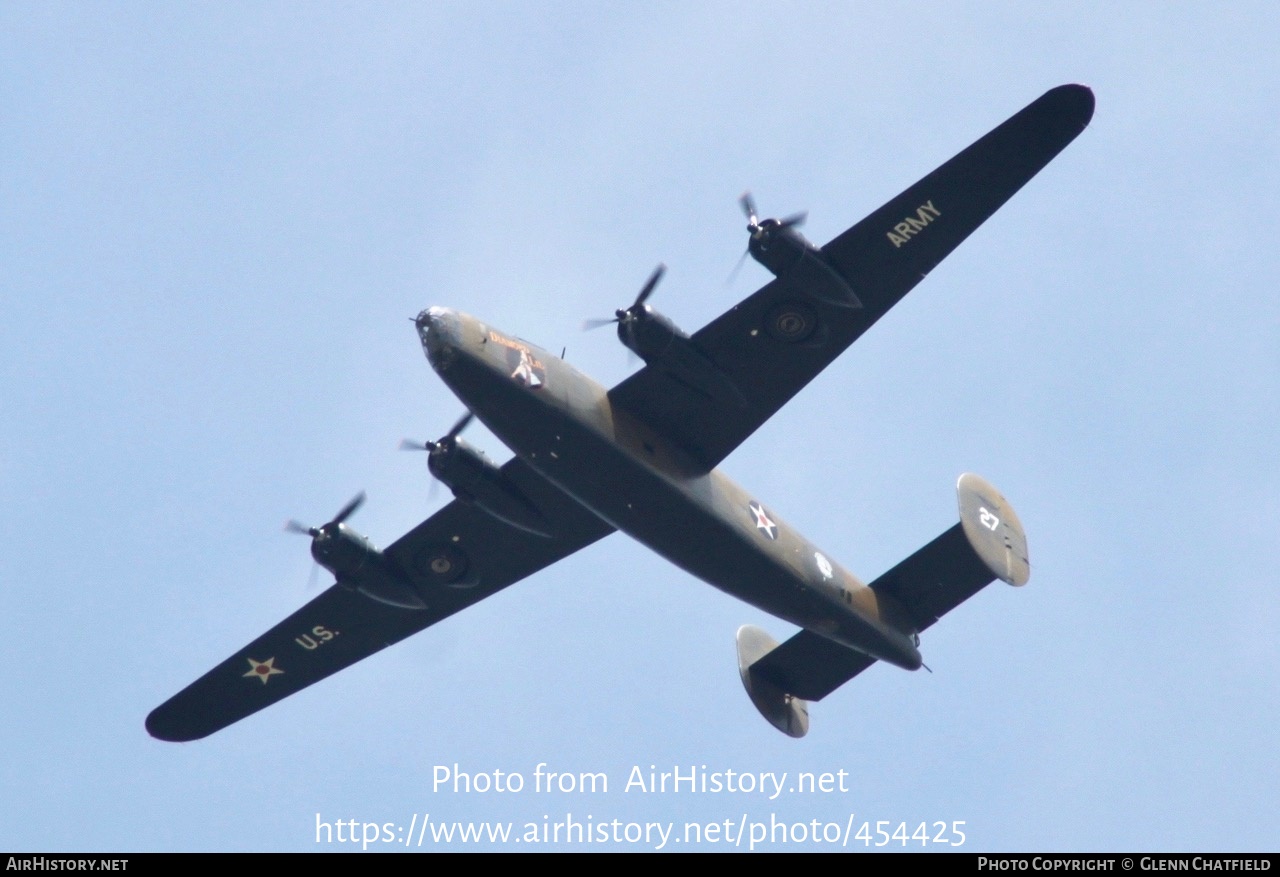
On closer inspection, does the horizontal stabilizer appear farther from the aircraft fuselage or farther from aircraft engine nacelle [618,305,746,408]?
aircraft engine nacelle [618,305,746,408]

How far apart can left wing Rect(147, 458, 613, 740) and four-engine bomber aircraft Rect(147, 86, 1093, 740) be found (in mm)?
38

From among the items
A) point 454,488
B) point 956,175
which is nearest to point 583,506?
point 454,488

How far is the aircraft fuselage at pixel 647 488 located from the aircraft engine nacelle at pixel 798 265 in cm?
339

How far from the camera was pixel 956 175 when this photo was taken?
85.7 ft

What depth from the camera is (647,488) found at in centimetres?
2684

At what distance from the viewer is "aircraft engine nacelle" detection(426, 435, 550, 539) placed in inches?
1102

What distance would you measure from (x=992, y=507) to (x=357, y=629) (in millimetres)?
12072

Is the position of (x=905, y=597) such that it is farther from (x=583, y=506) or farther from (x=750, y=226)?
(x=750, y=226)

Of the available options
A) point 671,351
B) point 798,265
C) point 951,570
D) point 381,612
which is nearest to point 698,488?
point 671,351

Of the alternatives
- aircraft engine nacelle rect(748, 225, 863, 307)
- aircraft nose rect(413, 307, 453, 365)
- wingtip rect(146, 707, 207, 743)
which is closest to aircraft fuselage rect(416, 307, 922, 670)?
aircraft nose rect(413, 307, 453, 365)

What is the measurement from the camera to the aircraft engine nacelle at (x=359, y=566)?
29516mm

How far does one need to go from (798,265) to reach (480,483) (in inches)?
260

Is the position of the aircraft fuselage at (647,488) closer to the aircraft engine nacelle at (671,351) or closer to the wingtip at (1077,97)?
the aircraft engine nacelle at (671,351)
